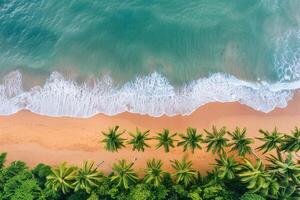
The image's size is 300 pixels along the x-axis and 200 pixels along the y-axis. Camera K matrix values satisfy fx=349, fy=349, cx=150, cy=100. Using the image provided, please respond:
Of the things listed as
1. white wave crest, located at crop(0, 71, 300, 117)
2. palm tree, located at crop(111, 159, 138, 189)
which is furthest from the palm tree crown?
palm tree, located at crop(111, 159, 138, 189)

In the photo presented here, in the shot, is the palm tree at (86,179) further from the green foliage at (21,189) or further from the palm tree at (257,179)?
the palm tree at (257,179)

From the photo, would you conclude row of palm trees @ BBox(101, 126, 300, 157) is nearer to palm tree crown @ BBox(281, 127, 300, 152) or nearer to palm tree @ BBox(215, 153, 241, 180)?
palm tree crown @ BBox(281, 127, 300, 152)

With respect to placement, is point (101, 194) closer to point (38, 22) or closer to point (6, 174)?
point (6, 174)

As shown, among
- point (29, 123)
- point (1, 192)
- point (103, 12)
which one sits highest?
point (103, 12)

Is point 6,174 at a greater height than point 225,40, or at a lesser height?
lesser

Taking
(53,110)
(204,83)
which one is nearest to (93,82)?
(53,110)

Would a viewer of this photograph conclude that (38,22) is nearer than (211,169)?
No

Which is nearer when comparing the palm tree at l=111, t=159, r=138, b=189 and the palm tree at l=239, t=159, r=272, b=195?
the palm tree at l=239, t=159, r=272, b=195
